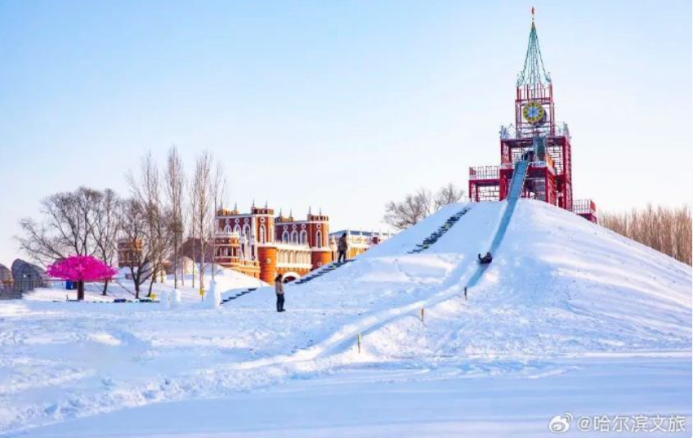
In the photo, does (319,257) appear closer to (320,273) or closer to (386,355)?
(320,273)

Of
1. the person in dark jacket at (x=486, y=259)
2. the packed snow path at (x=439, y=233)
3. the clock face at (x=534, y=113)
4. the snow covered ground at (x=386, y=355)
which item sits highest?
the clock face at (x=534, y=113)

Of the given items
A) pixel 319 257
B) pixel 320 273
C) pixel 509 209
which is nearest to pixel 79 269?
pixel 320 273

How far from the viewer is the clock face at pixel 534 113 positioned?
56.0 meters

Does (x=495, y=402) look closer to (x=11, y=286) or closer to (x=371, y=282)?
(x=371, y=282)

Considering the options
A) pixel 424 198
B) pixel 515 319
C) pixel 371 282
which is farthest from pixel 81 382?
pixel 424 198

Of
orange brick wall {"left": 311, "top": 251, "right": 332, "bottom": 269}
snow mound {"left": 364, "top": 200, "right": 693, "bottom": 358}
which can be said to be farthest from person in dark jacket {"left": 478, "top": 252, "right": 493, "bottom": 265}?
orange brick wall {"left": 311, "top": 251, "right": 332, "bottom": 269}

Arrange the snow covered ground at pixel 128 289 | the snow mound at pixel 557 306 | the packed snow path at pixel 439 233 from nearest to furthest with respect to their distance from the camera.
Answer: the snow mound at pixel 557 306
the packed snow path at pixel 439 233
the snow covered ground at pixel 128 289

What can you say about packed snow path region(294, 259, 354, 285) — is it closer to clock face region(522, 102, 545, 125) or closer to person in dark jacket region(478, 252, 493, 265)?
person in dark jacket region(478, 252, 493, 265)

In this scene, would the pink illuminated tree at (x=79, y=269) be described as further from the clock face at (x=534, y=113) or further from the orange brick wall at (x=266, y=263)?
the orange brick wall at (x=266, y=263)

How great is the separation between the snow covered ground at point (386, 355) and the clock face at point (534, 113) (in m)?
26.2

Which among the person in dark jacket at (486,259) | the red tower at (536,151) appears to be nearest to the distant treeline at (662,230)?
the red tower at (536,151)

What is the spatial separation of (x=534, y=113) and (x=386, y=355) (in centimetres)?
4331

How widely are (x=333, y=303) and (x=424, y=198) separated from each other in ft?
170

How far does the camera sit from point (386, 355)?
650 inches
